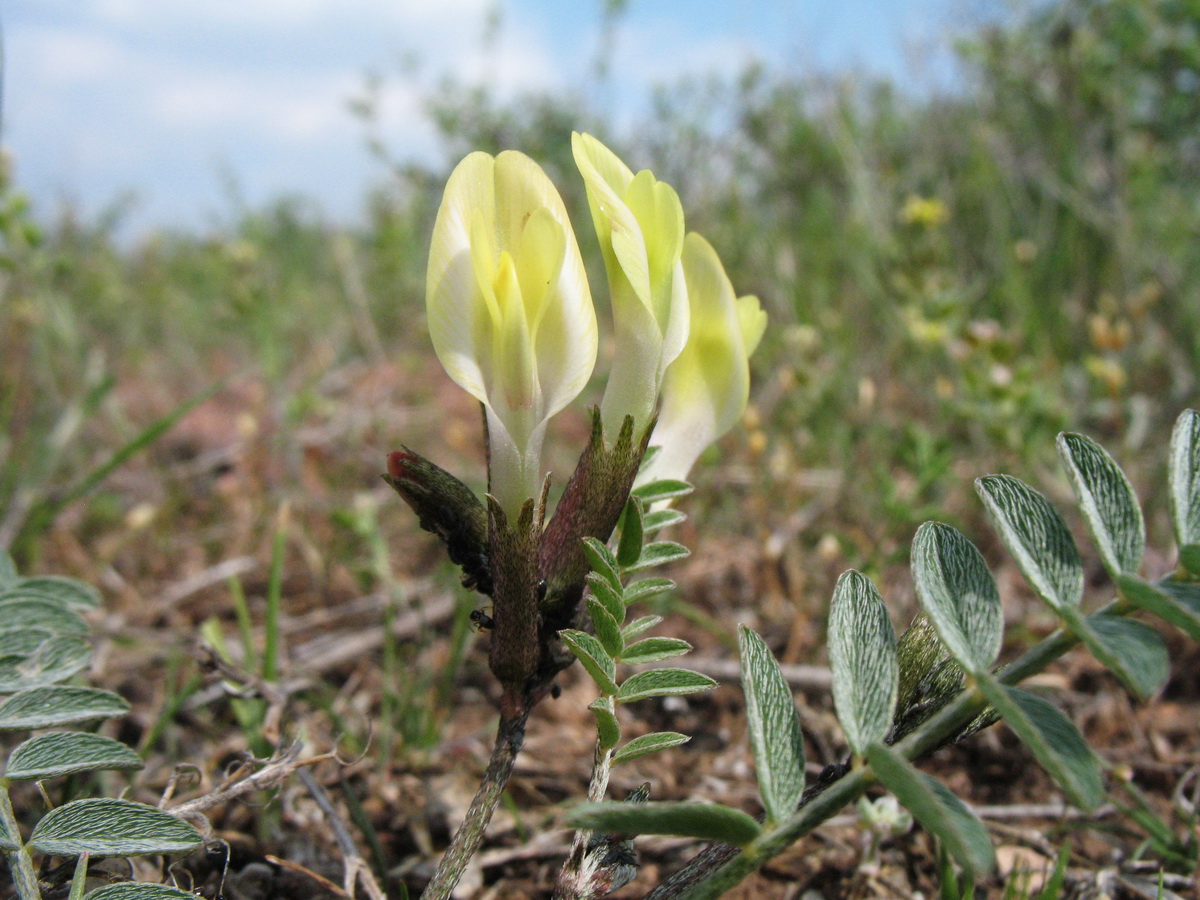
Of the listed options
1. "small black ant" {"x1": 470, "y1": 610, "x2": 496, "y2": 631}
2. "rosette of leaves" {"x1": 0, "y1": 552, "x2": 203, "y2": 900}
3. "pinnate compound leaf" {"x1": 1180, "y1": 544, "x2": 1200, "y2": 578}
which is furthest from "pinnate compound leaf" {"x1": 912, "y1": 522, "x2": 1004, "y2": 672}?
"rosette of leaves" {"x1": 0, "y1": 552, "x2": 203, "y2": 900}

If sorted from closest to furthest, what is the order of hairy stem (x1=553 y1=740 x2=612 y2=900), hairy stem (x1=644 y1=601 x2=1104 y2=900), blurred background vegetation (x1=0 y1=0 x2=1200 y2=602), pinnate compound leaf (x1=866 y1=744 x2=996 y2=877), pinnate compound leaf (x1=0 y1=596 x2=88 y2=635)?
pinnate compound leaf (x1=866 y1=744 x2=996 y2=877), hairy stem (x1=644 y1=601 x2=1104 y2=900), hairy stem (x1=553 y1=740 x2=612 y2=900), pinnate compound leaf (x1=0 y1=596 x2=88 y2=635), blurred background vegetation (x1=0 y1=0 x2=1200 y2=602)

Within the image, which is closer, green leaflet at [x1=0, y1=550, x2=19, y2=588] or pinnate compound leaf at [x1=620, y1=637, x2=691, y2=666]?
pinnate compound leaf at [x1=620, y1=637, x2=691, y2=666]

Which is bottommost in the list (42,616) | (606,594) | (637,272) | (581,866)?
(581,866)

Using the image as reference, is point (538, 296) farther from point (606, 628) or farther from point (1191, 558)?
point (1191, 558)

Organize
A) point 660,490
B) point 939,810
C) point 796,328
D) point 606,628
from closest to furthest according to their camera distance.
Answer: point 939,810, point 606,628, point 660,490, point 796,328

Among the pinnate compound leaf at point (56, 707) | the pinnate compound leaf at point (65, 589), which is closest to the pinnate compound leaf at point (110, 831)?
the pinnate compound leaf at point (56, 707)

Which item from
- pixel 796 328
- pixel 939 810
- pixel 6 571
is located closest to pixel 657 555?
pixel 939 810

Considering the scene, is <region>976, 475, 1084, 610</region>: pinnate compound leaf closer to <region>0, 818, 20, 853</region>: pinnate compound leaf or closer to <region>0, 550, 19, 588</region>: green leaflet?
<region>0, 818, 20, 853</region>: pinnate compound leaf
